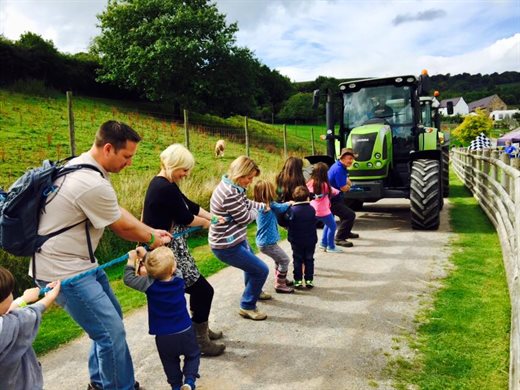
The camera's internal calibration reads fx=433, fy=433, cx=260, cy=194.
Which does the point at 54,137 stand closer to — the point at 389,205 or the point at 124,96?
the point at 389,205

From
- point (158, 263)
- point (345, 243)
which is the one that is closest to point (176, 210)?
point (158, 263)

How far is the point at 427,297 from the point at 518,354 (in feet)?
7.11

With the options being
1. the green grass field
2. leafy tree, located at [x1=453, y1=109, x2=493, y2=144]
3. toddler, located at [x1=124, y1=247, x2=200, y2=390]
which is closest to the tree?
the green grass field

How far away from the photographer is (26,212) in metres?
2.40

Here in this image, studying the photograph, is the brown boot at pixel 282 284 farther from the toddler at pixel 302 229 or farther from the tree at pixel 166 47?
the tree at pixel 166 47

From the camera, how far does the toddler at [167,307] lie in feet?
9.83

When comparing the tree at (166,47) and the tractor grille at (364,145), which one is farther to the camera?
the tree at (166,47)

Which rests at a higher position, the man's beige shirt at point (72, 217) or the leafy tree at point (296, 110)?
the leafy tree at point (296, 110)

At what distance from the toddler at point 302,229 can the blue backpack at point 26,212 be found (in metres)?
3.10

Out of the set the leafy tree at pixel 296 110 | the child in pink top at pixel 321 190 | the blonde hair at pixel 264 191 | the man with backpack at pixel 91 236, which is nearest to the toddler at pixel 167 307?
the man with backpack at pixel 91 236

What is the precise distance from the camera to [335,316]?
457 cm

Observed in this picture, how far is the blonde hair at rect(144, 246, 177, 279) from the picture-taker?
2979 mm

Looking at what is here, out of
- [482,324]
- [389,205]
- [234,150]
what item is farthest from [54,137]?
[482,324]

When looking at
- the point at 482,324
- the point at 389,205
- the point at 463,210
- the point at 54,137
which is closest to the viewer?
the point at 482,324
